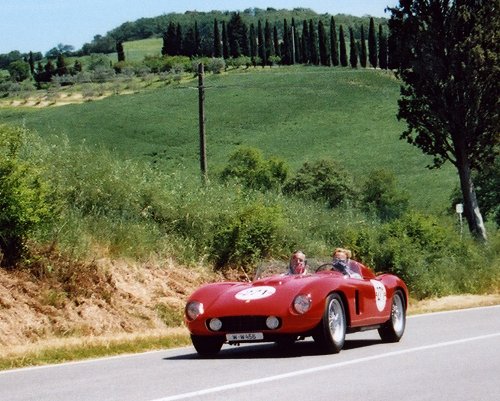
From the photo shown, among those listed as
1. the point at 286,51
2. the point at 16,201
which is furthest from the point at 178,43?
the point at 16,201

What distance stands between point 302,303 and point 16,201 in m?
10.0

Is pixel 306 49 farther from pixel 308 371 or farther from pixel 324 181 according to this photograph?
pixel 308 371

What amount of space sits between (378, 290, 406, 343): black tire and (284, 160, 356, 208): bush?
84.8m

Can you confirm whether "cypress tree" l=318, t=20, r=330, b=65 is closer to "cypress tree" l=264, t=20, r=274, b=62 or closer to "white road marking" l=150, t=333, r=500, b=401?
"cypress tree" l=264, t=20, r=274, b=62

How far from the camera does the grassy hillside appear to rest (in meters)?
114

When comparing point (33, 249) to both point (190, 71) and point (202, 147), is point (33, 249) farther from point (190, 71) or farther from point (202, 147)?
point (190, 71)

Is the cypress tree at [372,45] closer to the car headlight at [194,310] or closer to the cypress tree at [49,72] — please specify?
the cypress tree at [49,72]

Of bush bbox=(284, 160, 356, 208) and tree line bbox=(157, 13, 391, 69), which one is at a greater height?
tree line bbox=(157, 13, 391, 69)

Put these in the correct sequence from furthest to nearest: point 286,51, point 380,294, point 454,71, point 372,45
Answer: point 286,51 < point 372,45 < point 454,71 < point 380,294

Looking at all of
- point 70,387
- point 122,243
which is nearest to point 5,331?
point 122,243

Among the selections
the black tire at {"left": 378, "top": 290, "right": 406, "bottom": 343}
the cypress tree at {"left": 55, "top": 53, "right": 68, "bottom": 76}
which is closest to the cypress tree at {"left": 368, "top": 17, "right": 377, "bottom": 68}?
the cypress tree at {"left": 55, "top": 53, "right": 68, "bottom": 76}

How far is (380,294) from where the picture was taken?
53.1 feet

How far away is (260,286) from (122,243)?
476 inches

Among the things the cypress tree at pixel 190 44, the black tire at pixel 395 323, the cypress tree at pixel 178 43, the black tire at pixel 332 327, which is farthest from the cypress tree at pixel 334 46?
the black tire at pixel 332 327
